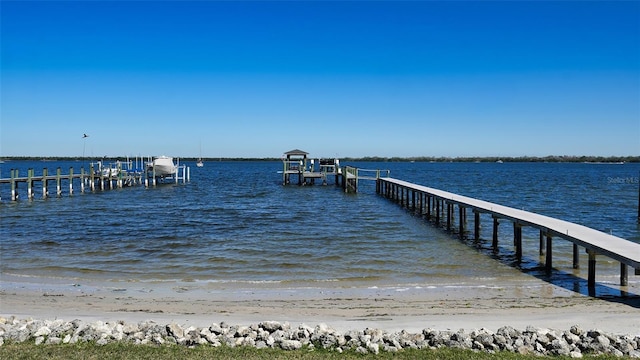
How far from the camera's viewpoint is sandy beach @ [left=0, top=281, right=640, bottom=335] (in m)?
9.26

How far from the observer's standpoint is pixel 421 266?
15258 millimetres

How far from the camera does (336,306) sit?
35.4 feet

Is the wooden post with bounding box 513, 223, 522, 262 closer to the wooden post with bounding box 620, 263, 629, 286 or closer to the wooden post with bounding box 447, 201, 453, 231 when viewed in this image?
the wooden post with bounding box 620, 263, 629, 286

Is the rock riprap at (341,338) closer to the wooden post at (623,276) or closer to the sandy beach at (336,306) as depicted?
the sandy beach at (336,306)

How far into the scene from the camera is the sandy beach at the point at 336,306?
926 centimetres

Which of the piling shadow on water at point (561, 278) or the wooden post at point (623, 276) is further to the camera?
the wooden post at point (623, 276)

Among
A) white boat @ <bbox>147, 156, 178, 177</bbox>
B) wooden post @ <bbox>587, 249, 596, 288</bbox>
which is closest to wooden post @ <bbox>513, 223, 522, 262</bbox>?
wooden post @ <bbox>587, 249, 596, 288</bbox>

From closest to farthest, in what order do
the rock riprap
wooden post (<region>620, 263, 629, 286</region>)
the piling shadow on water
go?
the rock riprap → the piling shadow on water → wooden post (<region>620, 263, 629, 286</region>)

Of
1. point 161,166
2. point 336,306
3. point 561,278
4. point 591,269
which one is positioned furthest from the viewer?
point 161,166

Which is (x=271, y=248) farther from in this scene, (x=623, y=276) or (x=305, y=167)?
(x=305, y=167)

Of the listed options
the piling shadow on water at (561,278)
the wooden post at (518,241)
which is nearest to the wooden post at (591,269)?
the piling shadow on water at (561,278)

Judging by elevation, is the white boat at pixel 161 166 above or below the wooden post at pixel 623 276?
above

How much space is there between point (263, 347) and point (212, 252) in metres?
10.7

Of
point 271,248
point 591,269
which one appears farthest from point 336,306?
point 271,248
